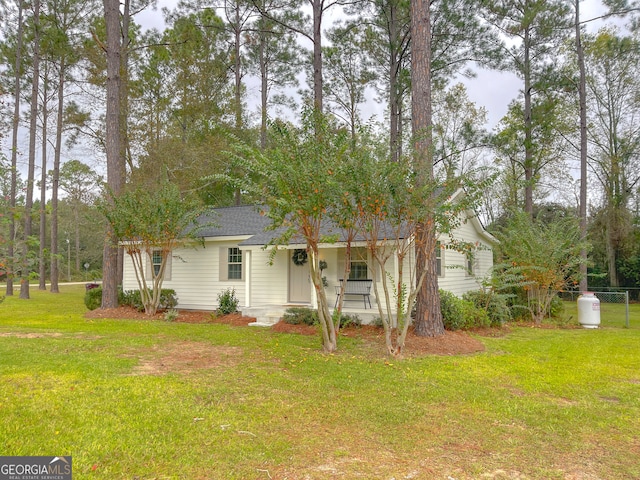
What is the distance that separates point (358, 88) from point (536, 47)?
23.6ft

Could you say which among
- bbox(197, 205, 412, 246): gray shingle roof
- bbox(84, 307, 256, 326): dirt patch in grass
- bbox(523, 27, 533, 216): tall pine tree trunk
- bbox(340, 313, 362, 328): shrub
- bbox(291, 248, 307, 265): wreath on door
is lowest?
bbox(84, 307, 256, 326): dirt patch in grass

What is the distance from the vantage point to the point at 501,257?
12.6m

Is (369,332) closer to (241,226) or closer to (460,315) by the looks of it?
(460,315)

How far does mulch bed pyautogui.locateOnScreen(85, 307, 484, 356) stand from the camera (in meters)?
7.33

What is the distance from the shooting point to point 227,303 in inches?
482

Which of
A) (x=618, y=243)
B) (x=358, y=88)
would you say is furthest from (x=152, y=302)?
(x=618, y=243)

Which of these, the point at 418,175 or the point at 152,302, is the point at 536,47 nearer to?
the point at 418,175

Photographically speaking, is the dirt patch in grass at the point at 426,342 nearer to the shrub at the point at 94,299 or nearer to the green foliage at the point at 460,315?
the green foliage at the point at 460,315

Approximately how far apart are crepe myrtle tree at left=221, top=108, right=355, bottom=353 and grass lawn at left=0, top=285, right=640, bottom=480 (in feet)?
6.84

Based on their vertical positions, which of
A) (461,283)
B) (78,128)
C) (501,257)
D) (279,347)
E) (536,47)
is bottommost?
(279,347)

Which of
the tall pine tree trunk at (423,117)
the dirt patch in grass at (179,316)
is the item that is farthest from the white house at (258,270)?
the tall pine tree trunk at (423,117)

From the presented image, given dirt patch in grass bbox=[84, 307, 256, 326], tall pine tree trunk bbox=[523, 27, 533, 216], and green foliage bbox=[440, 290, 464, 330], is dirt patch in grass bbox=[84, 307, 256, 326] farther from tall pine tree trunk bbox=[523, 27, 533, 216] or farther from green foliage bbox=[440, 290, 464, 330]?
tall pine tree trunk bbox=[523, 27, 533, 216]

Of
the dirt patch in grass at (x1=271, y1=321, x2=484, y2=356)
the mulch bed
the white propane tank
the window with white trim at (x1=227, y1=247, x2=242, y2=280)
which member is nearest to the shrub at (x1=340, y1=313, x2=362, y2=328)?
the mulch bed

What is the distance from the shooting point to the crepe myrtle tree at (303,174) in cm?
616
